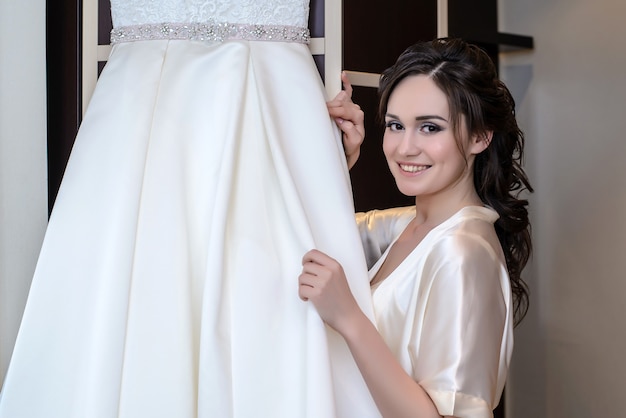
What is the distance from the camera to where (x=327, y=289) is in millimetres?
1193

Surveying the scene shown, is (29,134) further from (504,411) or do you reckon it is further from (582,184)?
(504,411)

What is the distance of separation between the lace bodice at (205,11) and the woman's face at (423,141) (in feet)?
0.92

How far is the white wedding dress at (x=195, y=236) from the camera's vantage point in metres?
1.18

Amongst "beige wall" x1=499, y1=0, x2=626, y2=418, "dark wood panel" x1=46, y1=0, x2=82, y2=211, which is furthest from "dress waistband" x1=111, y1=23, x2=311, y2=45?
"beige wall" x1=499, y1=0, x2=626, y2=418

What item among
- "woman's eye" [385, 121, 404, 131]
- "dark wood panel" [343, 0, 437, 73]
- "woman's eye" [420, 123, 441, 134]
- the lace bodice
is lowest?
"woman's eye" [420, 123, 441, 134]

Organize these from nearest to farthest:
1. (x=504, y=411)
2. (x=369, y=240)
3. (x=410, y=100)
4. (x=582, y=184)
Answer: (x=410, y=100)
(x=369, y=240)
(x=582, y=184)
(x=504, y=411)

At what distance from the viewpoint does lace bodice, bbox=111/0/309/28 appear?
1.31 meters

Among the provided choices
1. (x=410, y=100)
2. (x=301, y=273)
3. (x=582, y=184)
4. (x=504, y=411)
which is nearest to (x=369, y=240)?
(x=410, y=100)

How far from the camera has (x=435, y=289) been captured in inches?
52.9

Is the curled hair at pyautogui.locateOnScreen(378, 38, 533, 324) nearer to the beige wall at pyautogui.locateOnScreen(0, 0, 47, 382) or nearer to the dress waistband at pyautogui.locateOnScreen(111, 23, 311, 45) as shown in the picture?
the dress waistband at pyautogui.locateOnScreen(111, 23, 311, 45)

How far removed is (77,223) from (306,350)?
41 centimetres

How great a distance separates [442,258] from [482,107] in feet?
0.99

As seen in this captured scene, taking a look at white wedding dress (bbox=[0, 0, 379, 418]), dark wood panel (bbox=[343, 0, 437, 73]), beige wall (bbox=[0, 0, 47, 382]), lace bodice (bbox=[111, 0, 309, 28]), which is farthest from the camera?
dark wood panel (bbox=[343, 0, 437, 73])

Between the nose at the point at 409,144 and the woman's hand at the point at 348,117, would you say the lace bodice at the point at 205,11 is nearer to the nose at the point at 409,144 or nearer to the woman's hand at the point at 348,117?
the woman's hand at the point at 348,117
